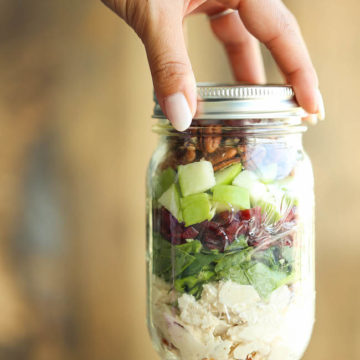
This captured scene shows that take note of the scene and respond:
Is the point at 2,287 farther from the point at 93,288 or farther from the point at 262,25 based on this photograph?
the point at 262,25

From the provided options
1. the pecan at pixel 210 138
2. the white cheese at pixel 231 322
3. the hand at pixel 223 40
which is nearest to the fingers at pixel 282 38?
the hand at pixel 223 40

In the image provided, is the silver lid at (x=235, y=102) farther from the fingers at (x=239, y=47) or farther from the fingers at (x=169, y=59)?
the fingers at (x=239, y=47)

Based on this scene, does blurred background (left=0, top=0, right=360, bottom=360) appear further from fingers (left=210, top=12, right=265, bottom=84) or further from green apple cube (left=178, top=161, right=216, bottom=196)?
green apple cube (left=178, top=161, right=216, bottom=196)

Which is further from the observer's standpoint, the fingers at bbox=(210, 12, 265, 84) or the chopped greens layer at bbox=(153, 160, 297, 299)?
the fingers at bbox=(210, 12, 265, 84)

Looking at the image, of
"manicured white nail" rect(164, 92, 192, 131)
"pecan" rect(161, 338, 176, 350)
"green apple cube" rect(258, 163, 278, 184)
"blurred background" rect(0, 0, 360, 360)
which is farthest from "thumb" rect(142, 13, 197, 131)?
"blurred background" rect(0, 0, 360, 360)

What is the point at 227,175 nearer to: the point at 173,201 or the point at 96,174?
the point at 173,201

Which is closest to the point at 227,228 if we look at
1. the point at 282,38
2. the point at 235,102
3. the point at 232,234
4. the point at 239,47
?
the point at 232,234
